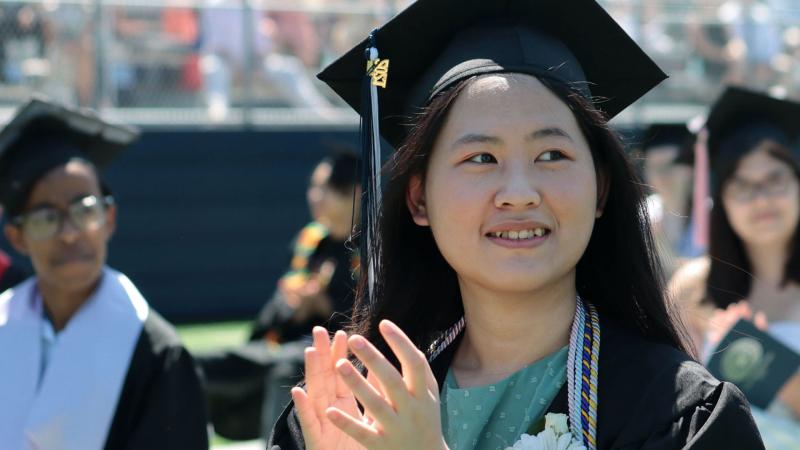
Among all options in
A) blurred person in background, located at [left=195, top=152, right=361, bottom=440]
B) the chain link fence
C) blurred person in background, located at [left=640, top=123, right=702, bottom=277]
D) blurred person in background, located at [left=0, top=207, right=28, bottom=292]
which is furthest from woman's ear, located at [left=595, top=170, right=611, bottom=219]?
the chain link fence

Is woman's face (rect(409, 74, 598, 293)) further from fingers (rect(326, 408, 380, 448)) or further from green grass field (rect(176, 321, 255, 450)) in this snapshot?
green grass field (rect(176, 321, 255, 450))

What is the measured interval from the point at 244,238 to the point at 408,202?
339 inches

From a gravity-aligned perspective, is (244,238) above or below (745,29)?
below

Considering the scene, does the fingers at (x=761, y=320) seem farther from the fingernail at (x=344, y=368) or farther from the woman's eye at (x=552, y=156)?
the fingernail at (x=344, y=368)

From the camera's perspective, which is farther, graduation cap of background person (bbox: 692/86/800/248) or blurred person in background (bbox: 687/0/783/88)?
blurred person in background (bbox: 687/0/783/88)

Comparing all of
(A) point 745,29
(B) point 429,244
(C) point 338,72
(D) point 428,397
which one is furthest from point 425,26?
(A) point 745,29

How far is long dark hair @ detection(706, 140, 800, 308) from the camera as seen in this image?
14.3 feet

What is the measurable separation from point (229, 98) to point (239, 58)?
470mm

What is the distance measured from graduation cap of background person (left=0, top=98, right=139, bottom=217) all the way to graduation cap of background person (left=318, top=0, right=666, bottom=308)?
1494 millimetres

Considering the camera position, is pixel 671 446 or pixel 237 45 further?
pixel 237 45

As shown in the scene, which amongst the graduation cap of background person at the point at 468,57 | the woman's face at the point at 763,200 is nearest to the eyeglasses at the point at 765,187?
the woman's face at the point at 763,200

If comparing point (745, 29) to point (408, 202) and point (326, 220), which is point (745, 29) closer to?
point (326, 220)

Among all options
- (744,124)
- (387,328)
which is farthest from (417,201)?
(744,124)

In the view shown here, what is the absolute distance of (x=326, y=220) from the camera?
22.5 ft
